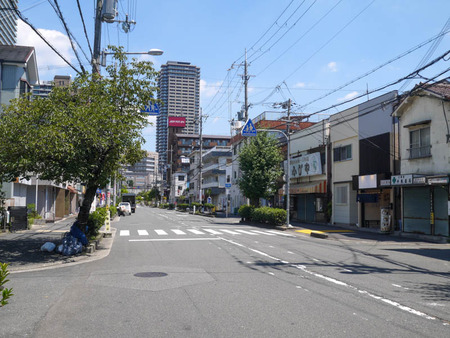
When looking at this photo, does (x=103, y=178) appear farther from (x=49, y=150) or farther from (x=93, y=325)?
(x=93, y=325)

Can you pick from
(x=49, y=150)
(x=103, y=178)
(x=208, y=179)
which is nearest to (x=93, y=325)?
(x=49, y=150)

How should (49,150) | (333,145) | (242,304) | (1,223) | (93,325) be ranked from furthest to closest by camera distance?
(333,145) → (1,223) → (49,150) → (242,304) → (93,325)

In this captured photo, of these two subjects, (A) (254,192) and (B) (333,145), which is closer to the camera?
(B) (333,145)

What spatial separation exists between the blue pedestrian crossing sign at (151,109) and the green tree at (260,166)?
66.8 ft

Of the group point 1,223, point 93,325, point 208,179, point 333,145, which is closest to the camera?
point 93,325

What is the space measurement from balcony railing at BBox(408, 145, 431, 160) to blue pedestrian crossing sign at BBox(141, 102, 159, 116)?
15.7 meters

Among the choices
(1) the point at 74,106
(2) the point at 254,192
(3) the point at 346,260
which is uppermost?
(1) the point at 74,106

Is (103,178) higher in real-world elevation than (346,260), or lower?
higher

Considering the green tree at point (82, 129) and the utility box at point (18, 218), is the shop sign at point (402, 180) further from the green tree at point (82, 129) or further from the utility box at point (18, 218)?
the utility box at point (18, 218)

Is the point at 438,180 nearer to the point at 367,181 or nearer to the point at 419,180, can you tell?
the point at 419,180

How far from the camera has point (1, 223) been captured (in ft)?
71.6

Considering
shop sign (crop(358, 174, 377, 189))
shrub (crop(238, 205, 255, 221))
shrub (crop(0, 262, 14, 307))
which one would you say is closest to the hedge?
shrub (crop(238, 205, 255, 221))

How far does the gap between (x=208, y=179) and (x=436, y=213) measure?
6439 centimetres

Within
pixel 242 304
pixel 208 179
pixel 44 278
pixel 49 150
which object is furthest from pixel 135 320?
pixel 208 179
